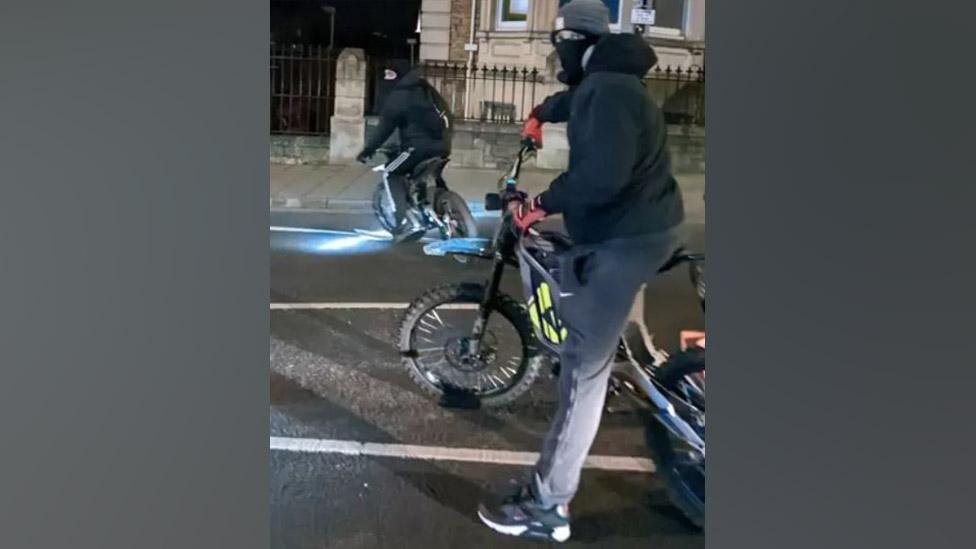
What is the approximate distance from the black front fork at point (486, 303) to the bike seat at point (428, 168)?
0.21m

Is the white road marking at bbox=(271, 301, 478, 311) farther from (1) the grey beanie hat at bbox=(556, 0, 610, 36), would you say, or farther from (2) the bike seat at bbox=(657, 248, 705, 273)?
(1) the grey beanie hat at bbox=(556, 0, 610, 36)

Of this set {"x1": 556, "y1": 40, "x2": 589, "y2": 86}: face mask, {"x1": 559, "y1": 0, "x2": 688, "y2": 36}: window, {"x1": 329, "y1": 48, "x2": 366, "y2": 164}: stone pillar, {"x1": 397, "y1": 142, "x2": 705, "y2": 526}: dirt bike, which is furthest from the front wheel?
{"x1": 559, "y1": 0, "x2": 688, "y2": 36}: window

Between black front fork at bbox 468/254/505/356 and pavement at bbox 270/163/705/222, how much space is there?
0.43 ft

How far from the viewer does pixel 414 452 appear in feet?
5.18

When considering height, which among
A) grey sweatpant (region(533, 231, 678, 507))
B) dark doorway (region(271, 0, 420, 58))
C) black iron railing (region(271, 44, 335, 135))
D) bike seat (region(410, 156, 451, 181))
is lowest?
grey sweatpant (region(533, 231, 678, 507))

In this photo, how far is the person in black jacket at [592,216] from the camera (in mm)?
1505

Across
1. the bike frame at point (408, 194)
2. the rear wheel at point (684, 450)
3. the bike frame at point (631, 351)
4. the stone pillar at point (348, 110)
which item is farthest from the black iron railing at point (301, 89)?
the rear wheel at point (684, 450)

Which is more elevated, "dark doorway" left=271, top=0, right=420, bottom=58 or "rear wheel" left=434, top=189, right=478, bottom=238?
"dark doorway" left=271, top=0, right=420, bottom=58

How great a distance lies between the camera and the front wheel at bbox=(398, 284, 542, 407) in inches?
61.8

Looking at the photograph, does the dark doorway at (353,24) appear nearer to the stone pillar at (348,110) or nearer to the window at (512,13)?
the stone pillar at (348,110)

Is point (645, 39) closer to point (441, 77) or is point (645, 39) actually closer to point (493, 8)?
point (493, 8)

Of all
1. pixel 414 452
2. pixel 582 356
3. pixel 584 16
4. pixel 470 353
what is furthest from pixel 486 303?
pixel 584 16

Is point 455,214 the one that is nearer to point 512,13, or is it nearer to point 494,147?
point 494,147

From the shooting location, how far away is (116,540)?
159 centimetres
